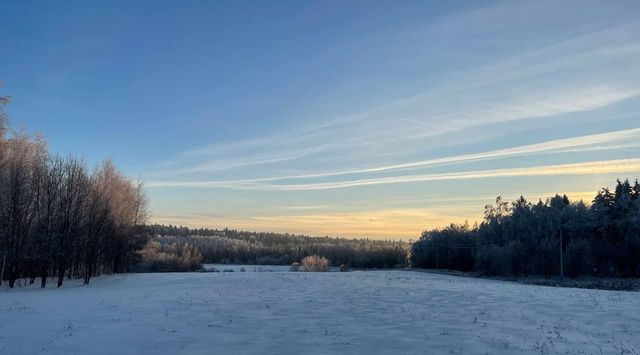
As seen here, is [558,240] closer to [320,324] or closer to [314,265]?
[314,265]

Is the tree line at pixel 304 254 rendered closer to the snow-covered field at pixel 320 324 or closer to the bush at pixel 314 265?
the bush at pixel 314 265

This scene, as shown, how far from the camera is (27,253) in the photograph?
36375 mm

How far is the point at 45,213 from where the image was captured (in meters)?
38.2

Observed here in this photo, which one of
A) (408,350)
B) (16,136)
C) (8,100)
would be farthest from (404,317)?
(16,136)

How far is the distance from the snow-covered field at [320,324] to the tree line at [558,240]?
39.7m

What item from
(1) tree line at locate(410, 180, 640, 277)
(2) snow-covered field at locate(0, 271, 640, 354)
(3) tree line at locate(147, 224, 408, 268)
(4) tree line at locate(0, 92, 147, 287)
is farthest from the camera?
(3) tree line at locate(147, 224, 408, 268)

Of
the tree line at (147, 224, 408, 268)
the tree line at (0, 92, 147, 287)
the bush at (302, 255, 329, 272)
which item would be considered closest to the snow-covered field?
the tree line at (0, 92, 147, 287)

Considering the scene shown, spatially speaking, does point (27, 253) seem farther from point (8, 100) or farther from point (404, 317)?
point (404, 317)

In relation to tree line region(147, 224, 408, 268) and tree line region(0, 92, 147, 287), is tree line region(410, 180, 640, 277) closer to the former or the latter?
tree line region(147, 224, 408, 268)

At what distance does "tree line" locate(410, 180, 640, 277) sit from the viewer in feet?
203

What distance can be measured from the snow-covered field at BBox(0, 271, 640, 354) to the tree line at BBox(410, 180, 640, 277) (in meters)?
39.7

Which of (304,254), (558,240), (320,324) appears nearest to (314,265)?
(558,240)

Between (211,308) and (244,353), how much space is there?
26.6ft

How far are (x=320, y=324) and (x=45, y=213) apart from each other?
3023 cm
